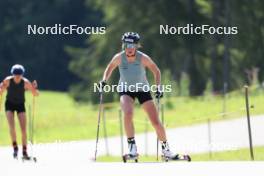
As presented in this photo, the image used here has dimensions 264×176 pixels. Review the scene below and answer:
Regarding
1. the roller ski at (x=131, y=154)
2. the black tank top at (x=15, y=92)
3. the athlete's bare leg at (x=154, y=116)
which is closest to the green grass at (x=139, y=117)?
the black tank top at (x=15, y=92)

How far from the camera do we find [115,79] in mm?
51250

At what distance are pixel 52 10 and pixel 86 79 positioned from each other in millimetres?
35459

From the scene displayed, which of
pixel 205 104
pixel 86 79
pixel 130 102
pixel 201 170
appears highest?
pixel 86 79

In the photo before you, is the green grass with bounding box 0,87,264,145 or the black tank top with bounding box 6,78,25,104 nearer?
the black tank top with bounding box 6,78,25,104

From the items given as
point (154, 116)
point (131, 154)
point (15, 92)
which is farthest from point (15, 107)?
point (131, 154)

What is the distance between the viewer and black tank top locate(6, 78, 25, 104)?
64.5ft

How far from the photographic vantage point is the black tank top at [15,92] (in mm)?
19672

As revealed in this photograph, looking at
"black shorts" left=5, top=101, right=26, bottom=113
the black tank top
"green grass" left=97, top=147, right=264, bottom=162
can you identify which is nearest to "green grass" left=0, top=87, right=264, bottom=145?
"green grass" left=97, top=147, right=264, bottom=162

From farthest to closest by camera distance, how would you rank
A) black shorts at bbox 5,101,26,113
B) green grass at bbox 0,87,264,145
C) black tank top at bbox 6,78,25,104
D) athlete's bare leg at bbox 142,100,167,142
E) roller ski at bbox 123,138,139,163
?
green grass at bbox 0,87,264,145 < black shorts at bbox 5,101,26,113 < black tank top at bbox 6,78,25,104 < athlete's bare leg at bbox 142,100,167,142 < roller ski at bbox 123,138,139,163

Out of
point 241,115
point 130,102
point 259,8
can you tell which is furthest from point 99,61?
point 130,102

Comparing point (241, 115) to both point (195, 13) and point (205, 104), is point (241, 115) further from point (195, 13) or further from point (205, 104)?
point (195, 13)

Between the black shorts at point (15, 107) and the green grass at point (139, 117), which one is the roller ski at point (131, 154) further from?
the green grass at point (139, 117)

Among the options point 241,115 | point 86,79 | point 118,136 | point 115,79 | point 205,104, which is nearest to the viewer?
point 118,136

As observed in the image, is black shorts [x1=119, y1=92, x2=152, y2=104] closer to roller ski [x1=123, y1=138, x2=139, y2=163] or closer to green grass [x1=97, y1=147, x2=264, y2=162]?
roller ski [x1=123, y1=138, x2=139, y2=163]
